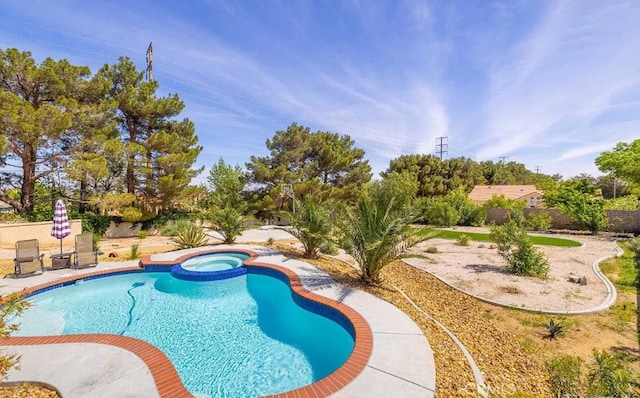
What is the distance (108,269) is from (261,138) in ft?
67.7

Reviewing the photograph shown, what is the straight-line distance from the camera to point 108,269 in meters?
10.0

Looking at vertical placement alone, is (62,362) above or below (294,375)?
above

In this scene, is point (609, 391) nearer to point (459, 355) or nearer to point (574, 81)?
point (459, 355)

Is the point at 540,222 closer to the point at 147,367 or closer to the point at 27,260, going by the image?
the point at 147,367

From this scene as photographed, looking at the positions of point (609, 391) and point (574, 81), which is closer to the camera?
point (609, 391)

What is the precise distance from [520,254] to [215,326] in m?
9.46

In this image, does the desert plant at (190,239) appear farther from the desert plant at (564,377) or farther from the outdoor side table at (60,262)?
the desert plant at (564,377)

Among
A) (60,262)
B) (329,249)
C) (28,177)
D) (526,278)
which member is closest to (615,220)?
(526,278)

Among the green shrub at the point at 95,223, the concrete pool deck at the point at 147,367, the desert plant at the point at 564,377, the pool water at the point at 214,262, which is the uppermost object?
the green shrub at the point at 95,223

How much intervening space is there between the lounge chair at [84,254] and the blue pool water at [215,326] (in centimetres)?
120

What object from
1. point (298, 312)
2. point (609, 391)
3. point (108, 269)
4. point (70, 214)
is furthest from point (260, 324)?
point (70, 214)

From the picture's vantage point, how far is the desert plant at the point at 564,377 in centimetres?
337

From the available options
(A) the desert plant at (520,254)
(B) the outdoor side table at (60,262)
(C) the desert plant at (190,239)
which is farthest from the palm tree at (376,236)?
(B) the outdoor side table at (60,262)

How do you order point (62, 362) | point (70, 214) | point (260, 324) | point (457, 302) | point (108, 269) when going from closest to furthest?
point (62, 362), point (260, 324), point (457, 302), point (108, 269), point (70, 214)
